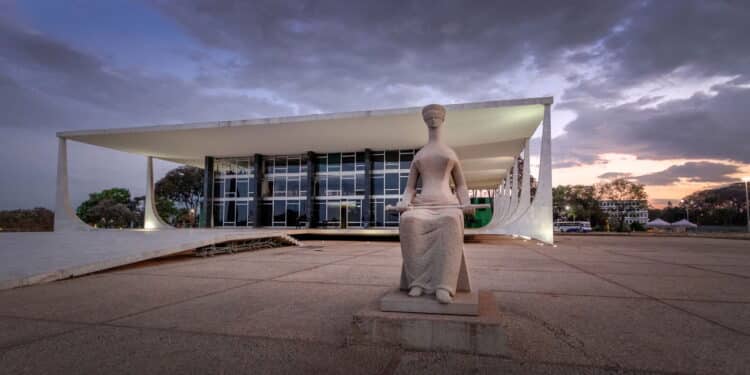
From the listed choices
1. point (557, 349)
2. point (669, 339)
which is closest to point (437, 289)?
point (557, 349)

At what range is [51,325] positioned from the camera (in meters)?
4.00

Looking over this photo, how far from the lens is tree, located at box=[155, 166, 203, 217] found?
47219 millimetres

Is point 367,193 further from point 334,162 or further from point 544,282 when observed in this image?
point 544,282

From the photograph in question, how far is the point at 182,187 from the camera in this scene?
47844 mm

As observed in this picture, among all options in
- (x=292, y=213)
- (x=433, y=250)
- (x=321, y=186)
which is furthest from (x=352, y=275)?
(x=292, y=213)

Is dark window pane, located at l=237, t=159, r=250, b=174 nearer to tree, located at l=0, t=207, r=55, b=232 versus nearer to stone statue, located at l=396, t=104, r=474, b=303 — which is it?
tree, located at l=0, t=207, r=55, b=232

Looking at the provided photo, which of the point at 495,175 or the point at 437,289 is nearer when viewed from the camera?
the point at 437,289

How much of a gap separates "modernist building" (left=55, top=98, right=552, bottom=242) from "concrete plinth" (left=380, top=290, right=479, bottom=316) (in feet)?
46.8

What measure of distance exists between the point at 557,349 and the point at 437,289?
1.14 metres

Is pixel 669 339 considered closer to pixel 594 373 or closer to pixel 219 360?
pixel 594 373

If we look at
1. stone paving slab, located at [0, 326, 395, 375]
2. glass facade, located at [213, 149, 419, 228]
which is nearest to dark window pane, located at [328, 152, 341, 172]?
glass facade, located at [213, 149, 419, 228]

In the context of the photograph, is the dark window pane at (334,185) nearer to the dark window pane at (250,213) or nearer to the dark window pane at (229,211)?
the dark window pane at (250,213)

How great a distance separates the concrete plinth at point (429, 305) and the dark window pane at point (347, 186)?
76.0 ft

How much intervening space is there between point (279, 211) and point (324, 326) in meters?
25.2
